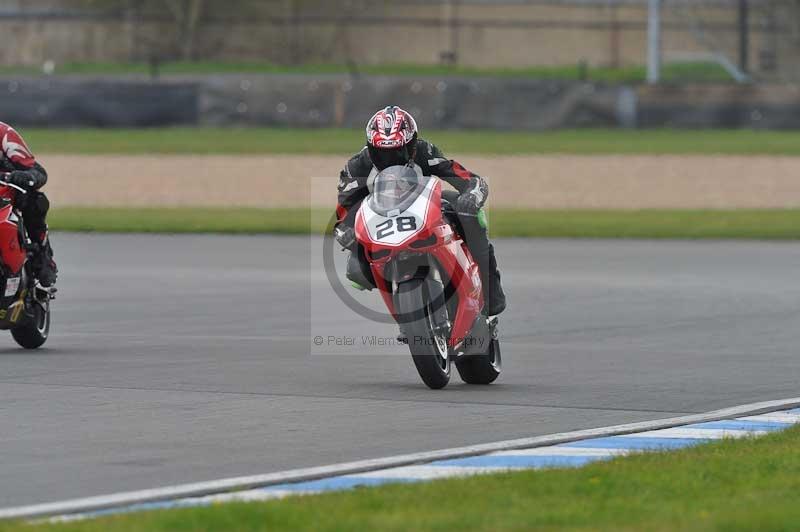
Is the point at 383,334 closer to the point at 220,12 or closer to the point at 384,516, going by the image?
the point at 384,516

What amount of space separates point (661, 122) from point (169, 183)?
16478 mm

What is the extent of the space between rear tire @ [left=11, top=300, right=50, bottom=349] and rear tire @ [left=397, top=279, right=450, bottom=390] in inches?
148

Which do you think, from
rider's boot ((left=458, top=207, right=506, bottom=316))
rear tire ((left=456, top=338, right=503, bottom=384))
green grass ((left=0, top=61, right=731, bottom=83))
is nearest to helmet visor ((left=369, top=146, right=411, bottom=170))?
rider's boot ((left=458, top=207, right=506, bottom=316))

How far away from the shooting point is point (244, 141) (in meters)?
42.3

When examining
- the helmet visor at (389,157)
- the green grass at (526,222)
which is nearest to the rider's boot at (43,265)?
the helmet visor at (389,157)

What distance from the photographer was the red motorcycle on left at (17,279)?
13.2 metres

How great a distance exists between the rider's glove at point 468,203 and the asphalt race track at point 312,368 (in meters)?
1.10

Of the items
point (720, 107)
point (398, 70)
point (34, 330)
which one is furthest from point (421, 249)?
point (398, 70)

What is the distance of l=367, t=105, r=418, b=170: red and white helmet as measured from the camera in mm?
11078

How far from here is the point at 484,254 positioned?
1156cm

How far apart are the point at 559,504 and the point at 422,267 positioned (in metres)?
4.02

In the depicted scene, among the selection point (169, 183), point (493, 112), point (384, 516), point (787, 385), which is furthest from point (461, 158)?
point (384, 516)

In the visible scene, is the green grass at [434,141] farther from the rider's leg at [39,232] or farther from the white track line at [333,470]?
the white track line at [333,470]

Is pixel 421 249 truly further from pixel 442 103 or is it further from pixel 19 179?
pixel 442 103
